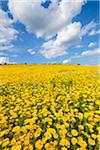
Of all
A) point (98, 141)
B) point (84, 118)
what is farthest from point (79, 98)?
point (98, 141)

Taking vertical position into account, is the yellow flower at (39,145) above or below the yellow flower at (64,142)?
below

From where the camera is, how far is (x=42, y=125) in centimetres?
479

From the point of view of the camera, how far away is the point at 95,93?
703cm

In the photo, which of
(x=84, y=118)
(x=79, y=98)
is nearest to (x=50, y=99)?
(x=79, y=98)

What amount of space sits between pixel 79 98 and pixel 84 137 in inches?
103

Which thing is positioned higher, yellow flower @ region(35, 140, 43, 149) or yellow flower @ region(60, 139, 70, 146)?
yellow flower @ region(60, 139, 70, 146)

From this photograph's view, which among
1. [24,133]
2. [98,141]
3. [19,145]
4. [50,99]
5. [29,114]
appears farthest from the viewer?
[50,99]

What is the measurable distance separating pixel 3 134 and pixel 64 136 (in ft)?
4.04

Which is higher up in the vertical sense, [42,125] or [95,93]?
[95,93]

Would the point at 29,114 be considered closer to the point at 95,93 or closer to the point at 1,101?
the point at 1,101

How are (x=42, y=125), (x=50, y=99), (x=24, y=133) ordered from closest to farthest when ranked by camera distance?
(x=24, y=133)
(x=42, y=125)
(x=50, y=99)

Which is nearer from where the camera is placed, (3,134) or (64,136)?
(64,136)

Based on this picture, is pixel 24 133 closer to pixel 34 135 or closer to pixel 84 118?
pixel 34 135

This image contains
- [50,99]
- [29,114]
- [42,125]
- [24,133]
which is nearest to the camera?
[24,133]
